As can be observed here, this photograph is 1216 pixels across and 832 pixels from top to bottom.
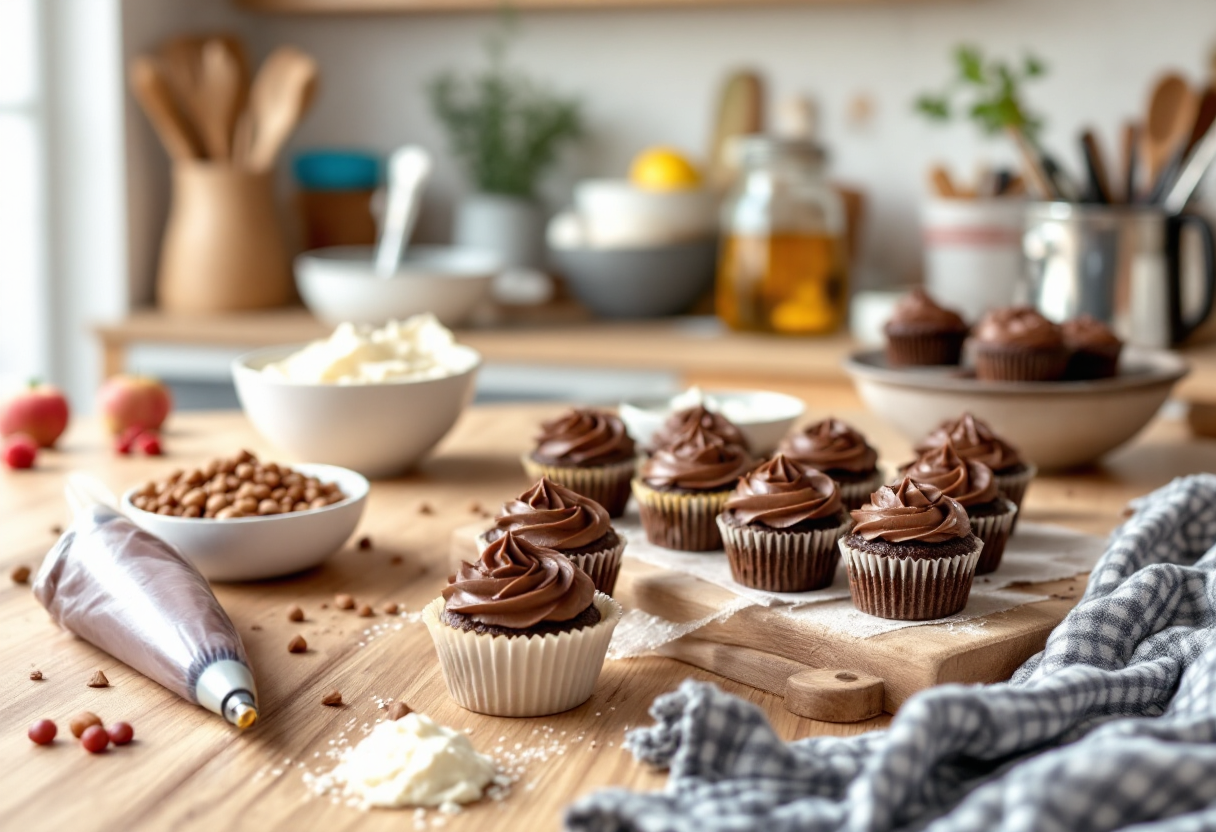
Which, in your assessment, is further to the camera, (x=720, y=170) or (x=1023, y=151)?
(x=720, y=170)

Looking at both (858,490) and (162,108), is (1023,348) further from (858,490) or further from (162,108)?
(162,108)

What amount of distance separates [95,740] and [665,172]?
2465 millimetres

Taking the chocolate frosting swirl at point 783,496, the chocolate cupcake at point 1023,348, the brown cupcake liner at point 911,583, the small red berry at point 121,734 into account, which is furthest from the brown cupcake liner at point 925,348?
the small red berry at point 121,734

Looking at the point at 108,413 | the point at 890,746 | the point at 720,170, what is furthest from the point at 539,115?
the point at 890,746

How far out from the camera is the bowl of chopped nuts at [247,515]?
52.0 inches

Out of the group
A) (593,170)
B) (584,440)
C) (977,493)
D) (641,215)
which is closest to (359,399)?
(584,440)

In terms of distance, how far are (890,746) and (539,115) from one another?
111 inches

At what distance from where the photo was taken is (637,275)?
3.23m

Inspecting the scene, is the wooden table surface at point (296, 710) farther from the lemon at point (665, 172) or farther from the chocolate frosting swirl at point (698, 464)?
the lemon at point (665, 172)

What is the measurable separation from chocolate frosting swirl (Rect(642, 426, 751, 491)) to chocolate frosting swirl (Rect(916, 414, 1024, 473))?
21 centimetres

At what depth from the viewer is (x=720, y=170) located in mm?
3432

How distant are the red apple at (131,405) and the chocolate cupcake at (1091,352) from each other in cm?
128

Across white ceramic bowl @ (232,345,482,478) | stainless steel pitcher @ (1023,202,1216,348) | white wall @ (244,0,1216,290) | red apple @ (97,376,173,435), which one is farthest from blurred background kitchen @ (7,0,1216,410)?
white ceramic bowl @ (232,345,482,478)

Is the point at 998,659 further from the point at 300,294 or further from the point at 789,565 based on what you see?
the point at 300,294
